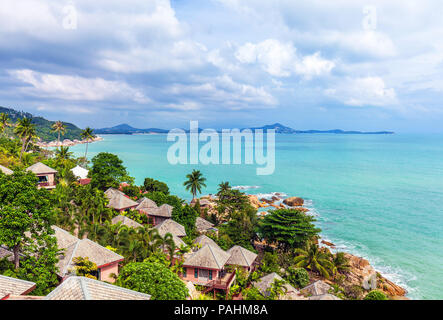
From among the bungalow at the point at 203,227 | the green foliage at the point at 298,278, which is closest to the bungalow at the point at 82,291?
the green foliage at the point at 298,278

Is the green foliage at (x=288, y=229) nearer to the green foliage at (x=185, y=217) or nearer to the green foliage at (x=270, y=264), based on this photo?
the green foliage at (x=270, y=264)

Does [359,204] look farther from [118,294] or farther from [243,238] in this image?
[118,294]

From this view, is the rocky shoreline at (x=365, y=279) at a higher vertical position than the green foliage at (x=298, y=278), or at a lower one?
lower

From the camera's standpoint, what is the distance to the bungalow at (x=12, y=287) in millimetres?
10624

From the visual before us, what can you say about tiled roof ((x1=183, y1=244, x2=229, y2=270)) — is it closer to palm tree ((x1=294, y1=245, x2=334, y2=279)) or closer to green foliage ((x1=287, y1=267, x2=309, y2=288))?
green foliage ((x1=287, y1=267, x2=309, y2=288))

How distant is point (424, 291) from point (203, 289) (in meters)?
20.8

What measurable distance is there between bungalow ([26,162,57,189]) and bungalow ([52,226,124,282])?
18.5m

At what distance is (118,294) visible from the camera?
9.34m

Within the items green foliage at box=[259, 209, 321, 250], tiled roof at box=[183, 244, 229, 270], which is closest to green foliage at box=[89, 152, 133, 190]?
tiled roof at box=[183, 244, 229, 270]

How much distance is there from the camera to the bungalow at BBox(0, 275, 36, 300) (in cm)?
1062

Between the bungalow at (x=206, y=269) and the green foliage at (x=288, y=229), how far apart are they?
28.0 ft
